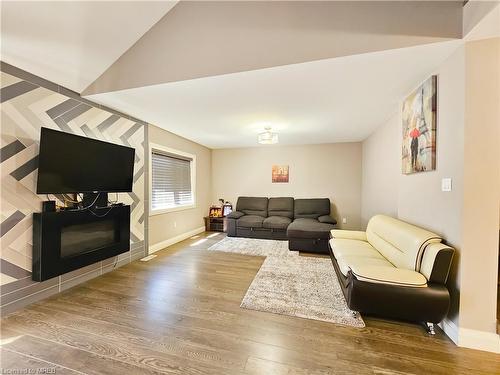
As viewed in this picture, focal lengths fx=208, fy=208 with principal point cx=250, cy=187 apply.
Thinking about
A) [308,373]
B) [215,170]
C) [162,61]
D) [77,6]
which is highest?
[77,6]

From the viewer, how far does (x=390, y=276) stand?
1748 millimetres

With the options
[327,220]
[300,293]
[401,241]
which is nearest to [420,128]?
[401,241]

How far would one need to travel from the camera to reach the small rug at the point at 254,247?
3.82 meters

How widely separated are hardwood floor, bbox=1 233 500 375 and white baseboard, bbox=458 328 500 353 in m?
0.06

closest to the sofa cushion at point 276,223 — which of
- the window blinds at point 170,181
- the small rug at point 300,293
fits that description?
the small rug at point 300,293

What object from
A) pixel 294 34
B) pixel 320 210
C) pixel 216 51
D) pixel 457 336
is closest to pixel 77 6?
pixel 216 51

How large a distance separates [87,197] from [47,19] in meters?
1.84

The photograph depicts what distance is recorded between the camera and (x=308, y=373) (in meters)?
1.38

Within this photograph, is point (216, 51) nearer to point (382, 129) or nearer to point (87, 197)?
point (87, 197)

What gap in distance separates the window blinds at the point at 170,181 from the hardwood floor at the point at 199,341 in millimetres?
2103

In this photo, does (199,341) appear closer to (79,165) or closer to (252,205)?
(79,165)

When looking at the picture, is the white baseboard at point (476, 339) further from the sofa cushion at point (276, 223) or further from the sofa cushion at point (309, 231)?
the sofa cushion at point (276, 223)

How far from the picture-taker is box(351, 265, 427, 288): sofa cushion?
5.55 ft

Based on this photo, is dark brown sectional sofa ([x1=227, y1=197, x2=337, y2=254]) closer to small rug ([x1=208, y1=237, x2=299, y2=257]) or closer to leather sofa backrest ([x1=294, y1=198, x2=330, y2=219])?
leather sofa backrest ([x1=294, y1=198, x2=330, y2=219])
